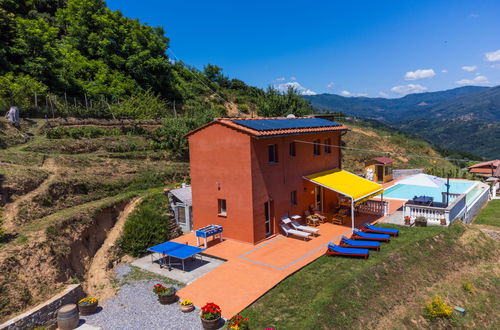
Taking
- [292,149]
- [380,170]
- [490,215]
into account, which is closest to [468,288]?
[292,149]

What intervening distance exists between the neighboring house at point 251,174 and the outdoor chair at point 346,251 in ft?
14.0

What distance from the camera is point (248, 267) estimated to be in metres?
15.7

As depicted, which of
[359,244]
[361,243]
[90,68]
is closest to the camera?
[359,244]

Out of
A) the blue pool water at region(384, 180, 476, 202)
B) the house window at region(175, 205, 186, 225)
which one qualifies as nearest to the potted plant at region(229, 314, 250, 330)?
the house window at region(175, 205, 186, 225)

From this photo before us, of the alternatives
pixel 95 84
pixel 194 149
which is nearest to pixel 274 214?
pixel 194 149

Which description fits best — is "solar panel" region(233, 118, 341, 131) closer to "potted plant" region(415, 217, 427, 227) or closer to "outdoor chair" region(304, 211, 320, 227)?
"outdoor chair" region(304, 211, 320, 227)

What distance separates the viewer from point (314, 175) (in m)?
22.9

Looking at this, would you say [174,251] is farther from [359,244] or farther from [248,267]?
[359,244]

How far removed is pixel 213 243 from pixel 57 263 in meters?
8.14

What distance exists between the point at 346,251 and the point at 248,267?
5239 millimetres

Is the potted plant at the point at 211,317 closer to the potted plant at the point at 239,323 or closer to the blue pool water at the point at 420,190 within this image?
the potted plant at the point at 239,323

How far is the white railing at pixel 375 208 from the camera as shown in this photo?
24.1m

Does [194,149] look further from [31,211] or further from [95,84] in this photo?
[95,84]

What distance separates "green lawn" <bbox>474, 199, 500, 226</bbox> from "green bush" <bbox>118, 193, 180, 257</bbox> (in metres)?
23.9
